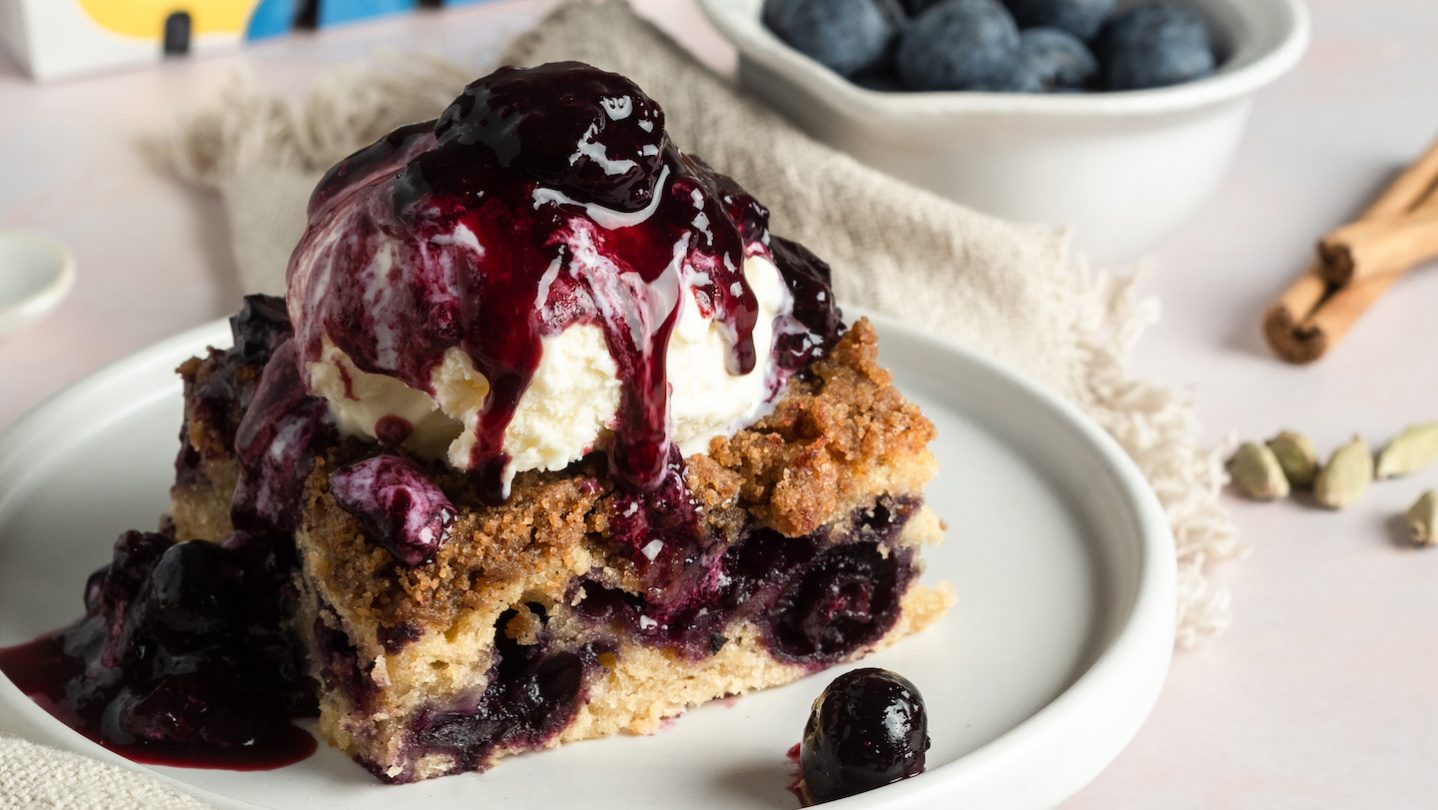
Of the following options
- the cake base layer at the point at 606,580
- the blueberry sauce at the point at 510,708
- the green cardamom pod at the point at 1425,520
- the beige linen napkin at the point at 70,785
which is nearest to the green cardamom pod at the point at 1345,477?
the green cardamom pod at the point at 1425,520

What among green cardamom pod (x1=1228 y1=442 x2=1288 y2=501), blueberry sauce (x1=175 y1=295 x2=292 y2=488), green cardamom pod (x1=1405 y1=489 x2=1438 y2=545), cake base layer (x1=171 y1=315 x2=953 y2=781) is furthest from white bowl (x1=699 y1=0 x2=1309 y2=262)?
blueberry sauce (x1=175 y1=295 x2=292 y2=488)

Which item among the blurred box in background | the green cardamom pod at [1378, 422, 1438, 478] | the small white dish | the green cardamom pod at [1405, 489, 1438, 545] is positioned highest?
the green cardamom pod at [1405, 489, 1438, 545]

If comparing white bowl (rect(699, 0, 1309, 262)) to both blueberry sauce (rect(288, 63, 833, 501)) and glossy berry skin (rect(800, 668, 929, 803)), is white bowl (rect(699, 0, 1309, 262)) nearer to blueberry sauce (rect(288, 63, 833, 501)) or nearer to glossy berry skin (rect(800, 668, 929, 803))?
blueberry sauce (rect(288, 63, 833, 501))

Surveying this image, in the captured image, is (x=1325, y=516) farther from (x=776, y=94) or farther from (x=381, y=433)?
(x=381, y=433)

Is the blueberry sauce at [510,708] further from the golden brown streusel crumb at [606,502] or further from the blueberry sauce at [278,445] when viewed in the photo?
the blueberry sauce at [278,445]

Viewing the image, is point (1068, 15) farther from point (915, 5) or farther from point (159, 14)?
point (159, 14)

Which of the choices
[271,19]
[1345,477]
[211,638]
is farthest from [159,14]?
[1345,477]
